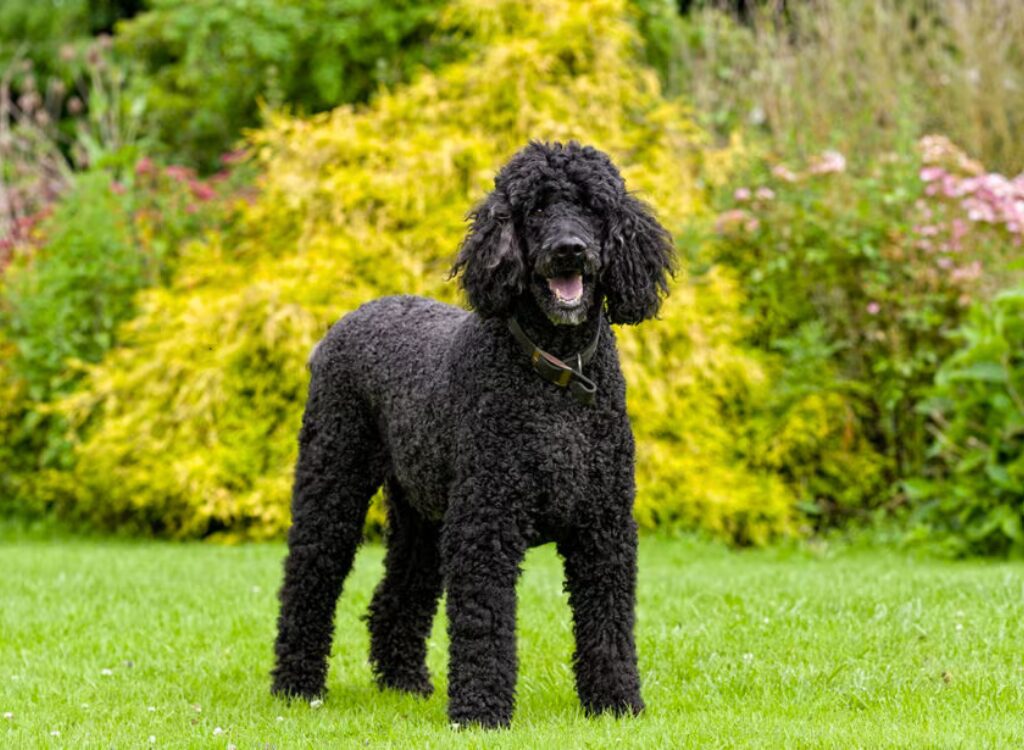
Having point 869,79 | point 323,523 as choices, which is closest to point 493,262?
point 323,523

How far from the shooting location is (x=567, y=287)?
165 inches

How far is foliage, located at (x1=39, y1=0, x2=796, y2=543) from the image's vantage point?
9391mm

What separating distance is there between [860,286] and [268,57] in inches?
257

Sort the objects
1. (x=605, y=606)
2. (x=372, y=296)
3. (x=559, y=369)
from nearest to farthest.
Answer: (x=559, y=369) → (x=605, y=606) → (x=372, y=296)

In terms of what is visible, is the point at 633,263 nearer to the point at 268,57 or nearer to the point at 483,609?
the point at 483,609

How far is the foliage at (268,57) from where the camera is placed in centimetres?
1334

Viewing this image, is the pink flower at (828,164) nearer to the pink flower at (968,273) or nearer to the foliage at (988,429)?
the pink flower at (968,273)

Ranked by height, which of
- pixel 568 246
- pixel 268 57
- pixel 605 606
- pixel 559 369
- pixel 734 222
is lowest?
pixel 605 606

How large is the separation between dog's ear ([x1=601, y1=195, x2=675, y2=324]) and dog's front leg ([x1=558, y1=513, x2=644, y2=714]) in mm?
681

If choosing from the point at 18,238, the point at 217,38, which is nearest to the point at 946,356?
the point at 18,238

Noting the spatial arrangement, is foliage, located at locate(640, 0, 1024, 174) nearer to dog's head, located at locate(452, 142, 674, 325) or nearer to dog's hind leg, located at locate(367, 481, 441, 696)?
dog's hind leg, located at locate(367, 481, 441, 696)

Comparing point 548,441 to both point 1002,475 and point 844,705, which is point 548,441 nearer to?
point 844,705

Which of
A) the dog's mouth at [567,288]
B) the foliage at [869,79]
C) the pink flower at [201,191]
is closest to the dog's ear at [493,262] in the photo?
the dog's mouth at [567,288]

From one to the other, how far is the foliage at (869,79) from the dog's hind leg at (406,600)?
6.25m
